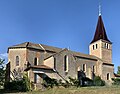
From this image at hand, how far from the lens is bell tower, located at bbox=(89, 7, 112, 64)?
2554 inches

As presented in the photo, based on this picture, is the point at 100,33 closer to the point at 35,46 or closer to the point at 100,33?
the point at 100,33

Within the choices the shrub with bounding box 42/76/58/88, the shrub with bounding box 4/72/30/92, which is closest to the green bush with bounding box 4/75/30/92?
the shrub with bounding box 4/72/30/92

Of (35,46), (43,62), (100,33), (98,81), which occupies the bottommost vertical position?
(98,81)

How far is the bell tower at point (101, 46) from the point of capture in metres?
64.9

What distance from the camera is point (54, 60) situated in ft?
154

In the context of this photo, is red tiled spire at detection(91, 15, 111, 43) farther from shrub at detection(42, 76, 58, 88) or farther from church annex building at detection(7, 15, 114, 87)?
shrub at detection(42, 76, 58, 88)

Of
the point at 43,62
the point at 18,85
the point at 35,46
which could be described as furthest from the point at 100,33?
the point at 18,85

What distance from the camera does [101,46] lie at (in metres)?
→ 64.8

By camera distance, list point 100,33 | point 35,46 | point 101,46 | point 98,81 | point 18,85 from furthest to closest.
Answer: point 100,33
point 101,46
point 98,81
point 35,46
point 18,85

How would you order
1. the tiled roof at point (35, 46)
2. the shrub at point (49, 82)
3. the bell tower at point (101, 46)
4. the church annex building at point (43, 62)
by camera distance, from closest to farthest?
the shrub at point (49, 82)
the church annex building at point (43, 62)
the tiled roof at point (35, 46)
the bell tower at point (101, 46)

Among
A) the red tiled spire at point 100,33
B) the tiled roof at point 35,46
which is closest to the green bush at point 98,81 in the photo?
the tiled roof at point 35,46

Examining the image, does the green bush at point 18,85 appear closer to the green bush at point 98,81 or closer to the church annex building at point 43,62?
the church annex building at point 43,62

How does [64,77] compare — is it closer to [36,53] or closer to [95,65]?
[36,53]

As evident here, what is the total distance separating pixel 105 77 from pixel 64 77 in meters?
16.7
